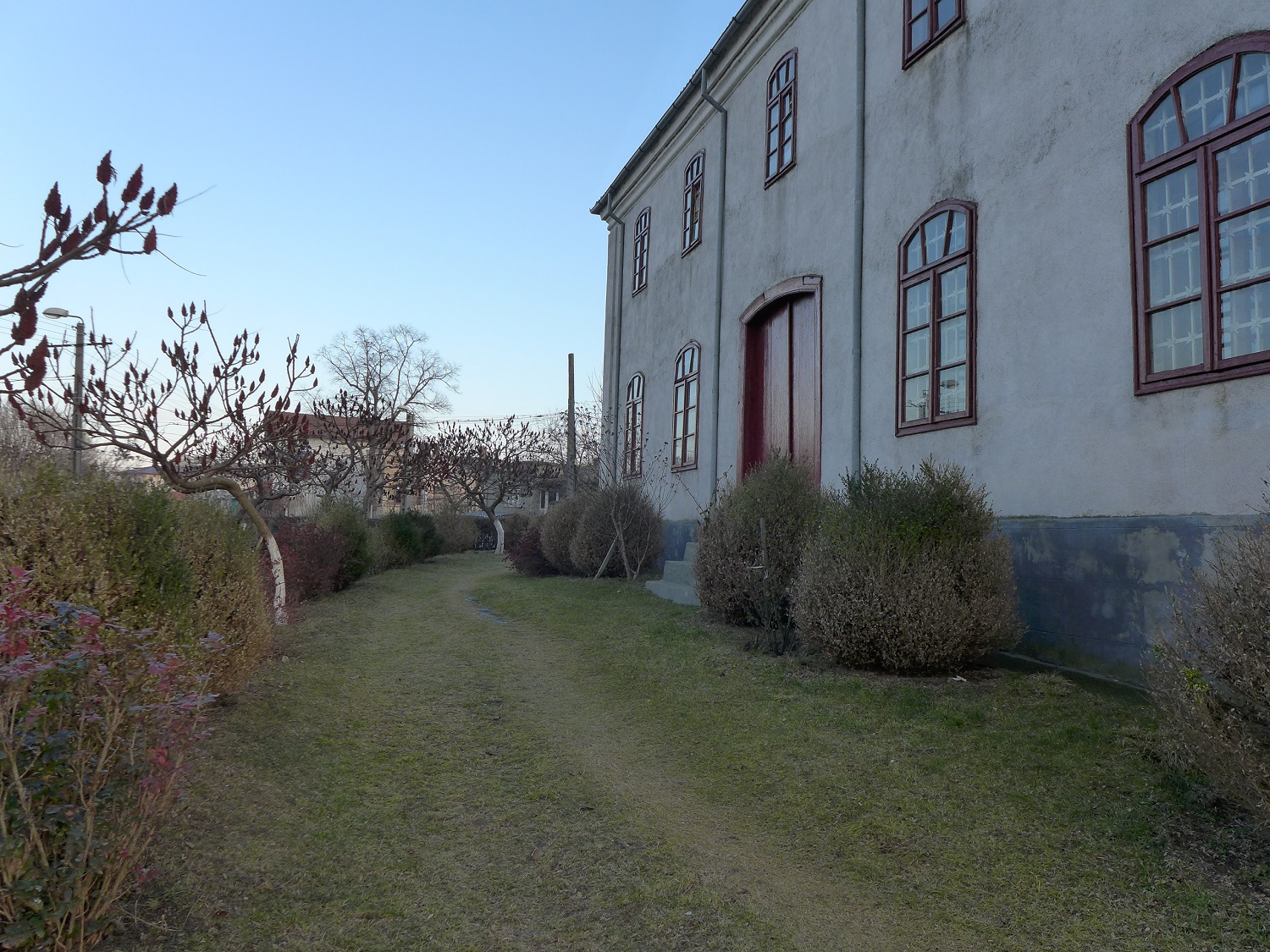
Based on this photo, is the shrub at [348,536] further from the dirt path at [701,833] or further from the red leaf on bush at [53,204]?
the red leaf on bush at [53,204]

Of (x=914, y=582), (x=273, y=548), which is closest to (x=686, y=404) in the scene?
(x=273, y=548)

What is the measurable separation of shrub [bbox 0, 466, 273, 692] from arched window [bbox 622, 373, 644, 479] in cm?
1059

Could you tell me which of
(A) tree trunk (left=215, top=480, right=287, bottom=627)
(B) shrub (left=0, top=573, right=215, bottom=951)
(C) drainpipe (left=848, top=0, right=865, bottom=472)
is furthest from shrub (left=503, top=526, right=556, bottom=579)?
(B) shrub (left=0, top=573, right=215, bottom=951)

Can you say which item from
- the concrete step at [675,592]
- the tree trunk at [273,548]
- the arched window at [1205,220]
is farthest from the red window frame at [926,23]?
the tree trunk at [273,548]

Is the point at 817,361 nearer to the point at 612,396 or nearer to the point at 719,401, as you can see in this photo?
the point at 719,401

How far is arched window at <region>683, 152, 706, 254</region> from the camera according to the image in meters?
14.8

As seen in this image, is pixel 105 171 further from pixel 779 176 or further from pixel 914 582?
pixel 779 176

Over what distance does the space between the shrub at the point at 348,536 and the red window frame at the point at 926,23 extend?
34.0ft

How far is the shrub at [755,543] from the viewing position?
8422 millimetres

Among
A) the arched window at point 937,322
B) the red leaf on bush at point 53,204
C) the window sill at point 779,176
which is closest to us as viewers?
the red leaf on bush at point 53,204

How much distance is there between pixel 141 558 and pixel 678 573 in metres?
7.71

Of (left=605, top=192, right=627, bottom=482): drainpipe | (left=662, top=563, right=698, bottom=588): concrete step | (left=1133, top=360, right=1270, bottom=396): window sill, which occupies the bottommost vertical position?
(left=662, top=563, right=698, bottom=588): concrete step

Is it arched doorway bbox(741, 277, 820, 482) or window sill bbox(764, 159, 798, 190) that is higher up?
window sill bbox(764, 159, 798, 190)

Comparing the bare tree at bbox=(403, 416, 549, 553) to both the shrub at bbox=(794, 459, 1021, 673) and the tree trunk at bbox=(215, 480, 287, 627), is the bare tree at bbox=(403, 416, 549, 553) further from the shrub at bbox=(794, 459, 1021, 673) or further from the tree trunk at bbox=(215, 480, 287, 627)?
the shrub at bbox=(794, 459, 1021, 673)
